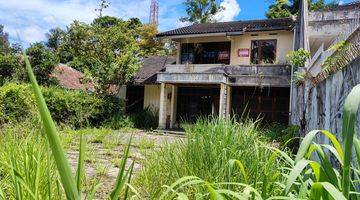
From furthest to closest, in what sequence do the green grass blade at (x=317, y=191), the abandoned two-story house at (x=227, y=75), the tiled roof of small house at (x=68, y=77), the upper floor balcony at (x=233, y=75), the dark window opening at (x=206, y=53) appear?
the tiled roof of small house at (x=68, y=77)
the dark window opening at (x=206, y=53)
the abandoned two-story house at (x=227, y=75)
the upper floor balcony at (x=233, y=75)
the green grass blade at (x=317, y=191)

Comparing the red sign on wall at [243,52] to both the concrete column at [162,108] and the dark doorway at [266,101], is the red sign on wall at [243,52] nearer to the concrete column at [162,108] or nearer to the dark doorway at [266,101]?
the dark doorway at [266,101]

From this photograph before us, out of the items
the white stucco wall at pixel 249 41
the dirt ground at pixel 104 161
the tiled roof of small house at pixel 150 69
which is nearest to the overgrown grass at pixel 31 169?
the dirt ground at pixel 104 161

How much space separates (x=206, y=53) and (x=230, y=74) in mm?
3341

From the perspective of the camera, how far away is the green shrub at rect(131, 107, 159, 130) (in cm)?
2042

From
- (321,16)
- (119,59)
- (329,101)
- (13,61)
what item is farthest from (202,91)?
(329,101)

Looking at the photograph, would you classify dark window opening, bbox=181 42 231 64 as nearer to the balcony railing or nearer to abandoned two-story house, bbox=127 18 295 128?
abandoned two-story house, bbox=127 18 295 128

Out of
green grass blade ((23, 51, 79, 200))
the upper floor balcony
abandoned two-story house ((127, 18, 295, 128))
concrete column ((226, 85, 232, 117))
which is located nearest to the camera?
green grass blade ((23, 51, 79, 200))

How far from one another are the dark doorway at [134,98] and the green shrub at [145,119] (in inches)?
70.3

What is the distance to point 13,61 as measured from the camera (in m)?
21.9

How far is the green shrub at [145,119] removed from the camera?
20.4 m

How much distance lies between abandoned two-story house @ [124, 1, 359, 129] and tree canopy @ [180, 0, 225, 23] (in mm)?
10503

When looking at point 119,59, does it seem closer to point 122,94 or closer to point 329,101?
point 122,94

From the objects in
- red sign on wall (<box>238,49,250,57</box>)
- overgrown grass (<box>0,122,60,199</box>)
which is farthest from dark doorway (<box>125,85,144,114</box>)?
overgrown grass (<box>0,122,60,199</box>)

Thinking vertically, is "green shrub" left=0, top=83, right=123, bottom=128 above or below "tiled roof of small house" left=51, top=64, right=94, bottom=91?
below
